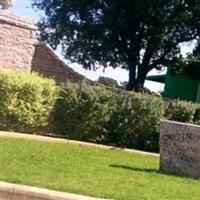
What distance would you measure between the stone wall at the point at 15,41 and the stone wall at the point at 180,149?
740 cm

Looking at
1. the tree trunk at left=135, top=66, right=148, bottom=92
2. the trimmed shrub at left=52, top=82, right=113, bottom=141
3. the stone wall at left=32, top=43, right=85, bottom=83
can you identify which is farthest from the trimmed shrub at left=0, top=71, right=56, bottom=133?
the tree trunk at left=135, top=66, right=148, bottom=92

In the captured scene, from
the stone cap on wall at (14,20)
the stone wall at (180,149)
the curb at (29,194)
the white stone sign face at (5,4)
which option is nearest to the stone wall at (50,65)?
the white stone sign face at (5,4)

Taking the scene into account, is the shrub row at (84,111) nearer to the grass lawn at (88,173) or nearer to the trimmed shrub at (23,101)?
the trimmed shrub at (23,101)

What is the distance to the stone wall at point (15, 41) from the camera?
17.4 metres

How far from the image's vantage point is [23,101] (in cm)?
1434

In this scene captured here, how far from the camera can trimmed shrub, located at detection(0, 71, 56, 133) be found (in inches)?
555

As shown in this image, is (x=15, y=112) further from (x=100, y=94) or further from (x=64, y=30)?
(x=64, y=30)

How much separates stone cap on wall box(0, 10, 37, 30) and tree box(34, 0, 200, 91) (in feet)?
23.6

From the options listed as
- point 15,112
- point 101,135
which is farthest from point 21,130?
point 101,135

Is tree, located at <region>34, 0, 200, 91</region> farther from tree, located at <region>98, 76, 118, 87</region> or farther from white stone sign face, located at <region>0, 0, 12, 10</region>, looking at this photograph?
white stone sign face, located at <region>0, 0, 12, 10</region>

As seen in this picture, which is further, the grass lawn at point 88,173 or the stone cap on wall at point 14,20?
the stone cap on wall at point 14,20

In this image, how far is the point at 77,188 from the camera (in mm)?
8039

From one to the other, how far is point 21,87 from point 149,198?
6832mm

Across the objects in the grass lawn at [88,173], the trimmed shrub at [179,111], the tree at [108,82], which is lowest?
the grass lawn at [88,173]
